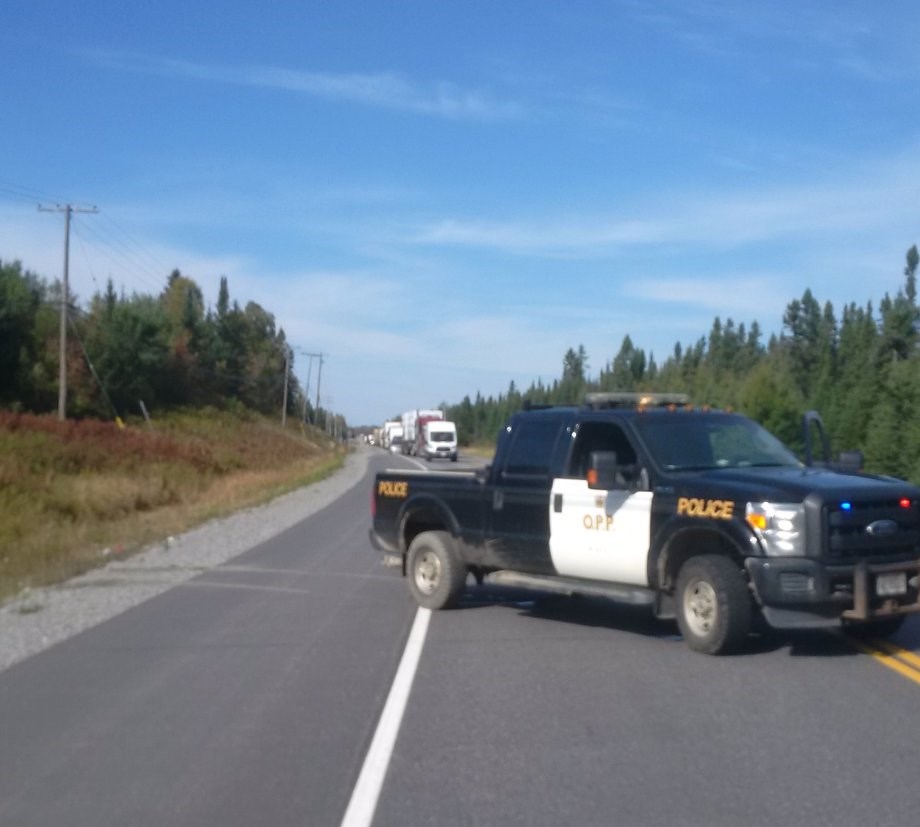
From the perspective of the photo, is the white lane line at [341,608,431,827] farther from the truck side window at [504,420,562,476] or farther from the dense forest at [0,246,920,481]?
the dense forest at [0,246,920,481]

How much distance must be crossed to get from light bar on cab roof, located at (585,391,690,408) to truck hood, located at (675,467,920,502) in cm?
187

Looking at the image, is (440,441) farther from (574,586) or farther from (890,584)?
(890,584)

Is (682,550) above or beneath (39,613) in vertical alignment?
above

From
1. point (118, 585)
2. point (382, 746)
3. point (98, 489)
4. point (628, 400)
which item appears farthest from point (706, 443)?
point (98, 489)

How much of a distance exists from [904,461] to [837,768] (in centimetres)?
2702

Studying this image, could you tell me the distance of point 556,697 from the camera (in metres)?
9.37

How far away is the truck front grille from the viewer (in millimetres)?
10305

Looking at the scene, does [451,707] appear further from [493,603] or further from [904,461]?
[904,461]

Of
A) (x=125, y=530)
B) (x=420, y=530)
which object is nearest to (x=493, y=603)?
(x=420, y=530)

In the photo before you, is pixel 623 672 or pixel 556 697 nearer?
pixel 556 697

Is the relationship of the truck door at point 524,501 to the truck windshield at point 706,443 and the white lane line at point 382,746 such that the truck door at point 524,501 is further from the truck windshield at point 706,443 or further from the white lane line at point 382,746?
the white lane line at point 382,746

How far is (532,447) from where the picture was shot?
43.3 feet

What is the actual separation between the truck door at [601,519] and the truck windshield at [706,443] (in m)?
0.26

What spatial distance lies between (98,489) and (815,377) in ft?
123
